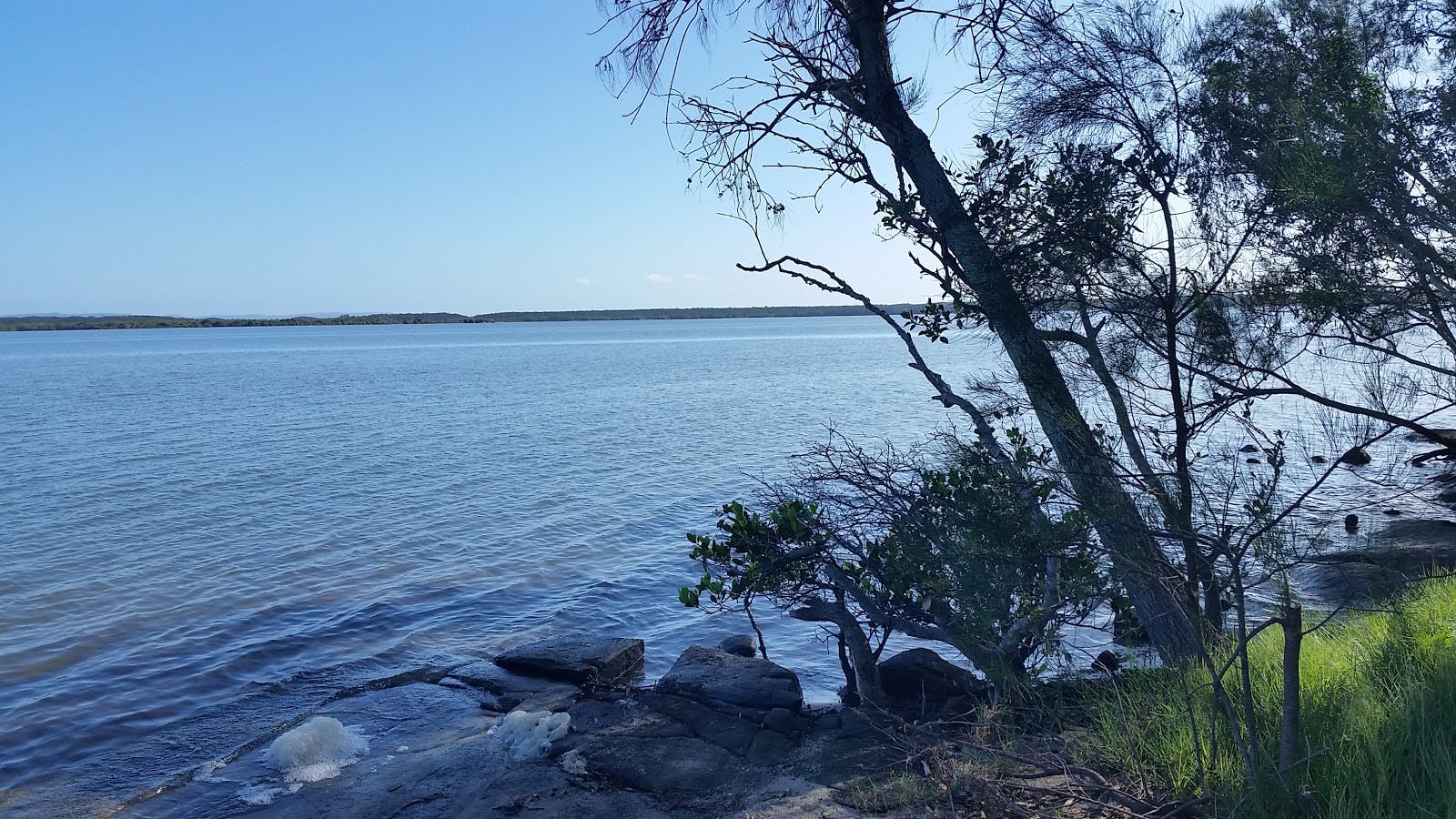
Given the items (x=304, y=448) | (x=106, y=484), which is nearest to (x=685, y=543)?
(x=106, y=484)

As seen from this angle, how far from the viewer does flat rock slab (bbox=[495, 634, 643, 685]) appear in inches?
389

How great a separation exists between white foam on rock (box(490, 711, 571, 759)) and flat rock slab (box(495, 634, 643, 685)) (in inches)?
56.7

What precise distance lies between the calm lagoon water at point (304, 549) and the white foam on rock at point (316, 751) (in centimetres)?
86

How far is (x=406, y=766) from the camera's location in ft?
25.8

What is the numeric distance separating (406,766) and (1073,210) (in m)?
6.78

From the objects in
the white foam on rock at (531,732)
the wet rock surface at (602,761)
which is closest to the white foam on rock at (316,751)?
the wet rock surface at (602,761)

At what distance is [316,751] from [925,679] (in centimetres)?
544

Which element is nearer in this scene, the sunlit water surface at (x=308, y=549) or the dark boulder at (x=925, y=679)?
the dark boulder at (x=925, y=679)

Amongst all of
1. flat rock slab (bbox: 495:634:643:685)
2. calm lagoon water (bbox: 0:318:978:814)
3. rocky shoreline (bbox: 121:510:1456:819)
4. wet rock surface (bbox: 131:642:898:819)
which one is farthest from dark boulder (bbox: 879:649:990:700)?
flat rock slab (bbox: 495:634:643:685)

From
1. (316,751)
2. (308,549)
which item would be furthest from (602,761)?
(308,549)

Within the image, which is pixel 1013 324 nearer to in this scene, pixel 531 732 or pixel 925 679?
pixel 925 679

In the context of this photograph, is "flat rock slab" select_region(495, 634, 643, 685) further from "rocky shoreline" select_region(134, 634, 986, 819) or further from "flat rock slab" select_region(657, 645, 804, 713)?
"flat rock slab" select_region(657, 645, 804, 713)

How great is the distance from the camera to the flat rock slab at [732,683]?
832 centimetres

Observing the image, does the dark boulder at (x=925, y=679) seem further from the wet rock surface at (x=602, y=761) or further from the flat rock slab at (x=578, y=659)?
the flat rock slab at (x=578, y=659)
